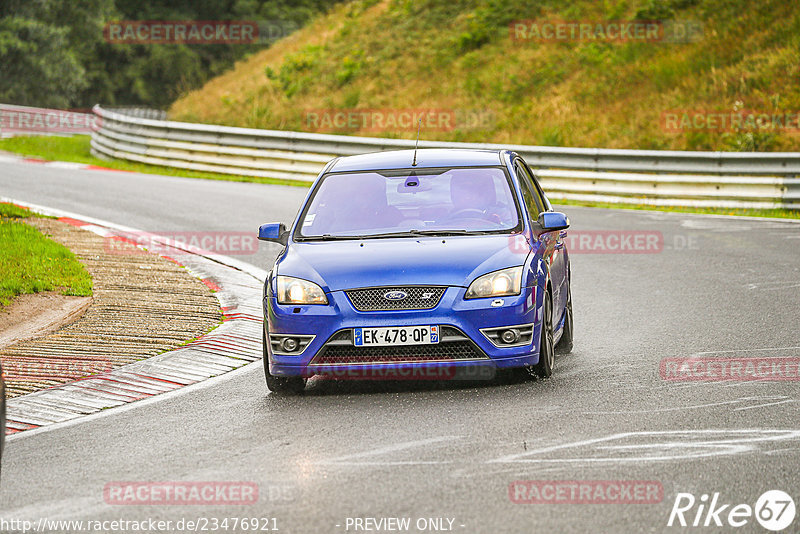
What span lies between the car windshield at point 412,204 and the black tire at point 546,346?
0.69 metres

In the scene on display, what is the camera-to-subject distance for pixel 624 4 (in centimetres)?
3544

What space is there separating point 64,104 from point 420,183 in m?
55.6

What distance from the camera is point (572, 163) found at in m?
23.4

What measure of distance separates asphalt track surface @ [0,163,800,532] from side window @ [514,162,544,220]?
1.21 meters

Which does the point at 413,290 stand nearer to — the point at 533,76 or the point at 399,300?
the point at 399,300

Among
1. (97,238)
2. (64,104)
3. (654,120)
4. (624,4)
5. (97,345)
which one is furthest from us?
(64,104)

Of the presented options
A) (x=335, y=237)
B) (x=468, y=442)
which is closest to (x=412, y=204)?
(x=335, y=237)

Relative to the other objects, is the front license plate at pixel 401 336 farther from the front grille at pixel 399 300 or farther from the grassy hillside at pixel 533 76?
the grassy hillside at pixel 533 76

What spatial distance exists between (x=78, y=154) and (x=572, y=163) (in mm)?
15656

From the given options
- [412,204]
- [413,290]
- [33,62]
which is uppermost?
[33,62]

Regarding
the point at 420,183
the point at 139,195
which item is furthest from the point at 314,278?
the point at 139,195

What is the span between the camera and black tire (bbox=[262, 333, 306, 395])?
841cm

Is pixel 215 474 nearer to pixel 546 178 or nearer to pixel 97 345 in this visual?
pixel 97 345

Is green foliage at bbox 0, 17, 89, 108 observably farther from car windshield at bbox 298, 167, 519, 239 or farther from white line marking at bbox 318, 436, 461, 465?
white line marking at bbox 318, 436, 461, 465
